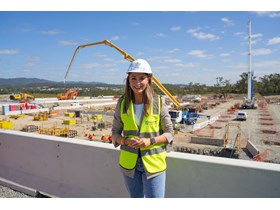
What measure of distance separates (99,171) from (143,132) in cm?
125

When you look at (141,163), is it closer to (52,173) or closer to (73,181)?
(73,181)

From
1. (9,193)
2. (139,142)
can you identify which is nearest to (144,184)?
(139,142)

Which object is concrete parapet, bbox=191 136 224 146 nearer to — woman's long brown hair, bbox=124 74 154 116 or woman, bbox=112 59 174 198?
woman, bbox=112 59 174 198

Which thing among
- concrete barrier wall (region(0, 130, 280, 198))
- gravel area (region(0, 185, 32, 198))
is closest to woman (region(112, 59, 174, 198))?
concrete barrier wall (region(0, 130, 280, 198))

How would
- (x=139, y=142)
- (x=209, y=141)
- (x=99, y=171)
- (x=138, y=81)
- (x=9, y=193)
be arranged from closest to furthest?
(x=139, y=142), (x=138, y=81), (x=99, y=171), (x=9, y=193), (x=209, y=141)

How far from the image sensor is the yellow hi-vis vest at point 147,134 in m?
2.17

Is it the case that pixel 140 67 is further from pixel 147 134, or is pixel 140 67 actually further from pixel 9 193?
pixel 9 193

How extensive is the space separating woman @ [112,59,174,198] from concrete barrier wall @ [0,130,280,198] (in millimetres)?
457

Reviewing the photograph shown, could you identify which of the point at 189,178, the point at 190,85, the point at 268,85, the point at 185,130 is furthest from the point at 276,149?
the point at 190,85

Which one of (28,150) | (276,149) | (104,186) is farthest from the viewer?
(276,149)

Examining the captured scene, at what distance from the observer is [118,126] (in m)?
2.34

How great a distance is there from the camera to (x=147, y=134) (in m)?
2.17

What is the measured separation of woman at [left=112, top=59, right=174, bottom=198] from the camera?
215 centimetres

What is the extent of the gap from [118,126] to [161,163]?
1.73ft
